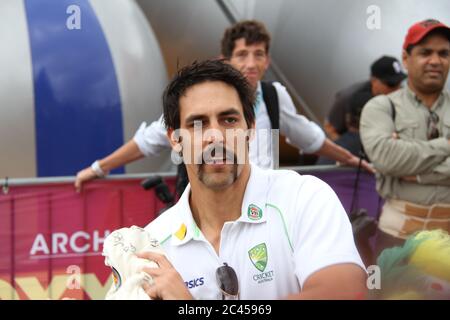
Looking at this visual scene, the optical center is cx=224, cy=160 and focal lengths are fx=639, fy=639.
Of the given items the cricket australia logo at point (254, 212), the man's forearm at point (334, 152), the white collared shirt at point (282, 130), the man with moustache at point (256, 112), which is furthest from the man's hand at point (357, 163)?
the cricket australia logo at point (254, 212)

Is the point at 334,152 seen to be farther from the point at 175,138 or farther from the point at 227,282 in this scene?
the point at 227,282

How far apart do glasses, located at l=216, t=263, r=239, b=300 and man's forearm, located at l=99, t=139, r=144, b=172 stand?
1.88 metres

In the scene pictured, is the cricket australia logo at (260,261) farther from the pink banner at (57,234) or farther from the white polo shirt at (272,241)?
the pink banner at (57,234)

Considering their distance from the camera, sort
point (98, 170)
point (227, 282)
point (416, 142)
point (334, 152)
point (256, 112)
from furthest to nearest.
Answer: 1. point (334, 152)
2. point (98, 170)
3. point (256, 112)
4. point (416, 142)
5. point (227, 282)

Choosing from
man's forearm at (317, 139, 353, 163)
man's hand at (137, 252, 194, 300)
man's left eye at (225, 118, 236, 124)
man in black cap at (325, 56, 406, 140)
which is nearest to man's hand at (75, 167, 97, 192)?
man's forearm at (317, 139, 353, 163)

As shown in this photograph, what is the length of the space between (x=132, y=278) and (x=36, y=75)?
285 centimetres

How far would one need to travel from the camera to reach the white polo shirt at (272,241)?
4.47 feet

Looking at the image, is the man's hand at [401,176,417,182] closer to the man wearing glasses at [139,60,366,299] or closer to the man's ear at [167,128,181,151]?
the man wearing glasses at [139,60,366,299]

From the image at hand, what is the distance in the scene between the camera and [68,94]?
3832mm

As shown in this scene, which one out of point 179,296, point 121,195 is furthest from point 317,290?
point 121,195

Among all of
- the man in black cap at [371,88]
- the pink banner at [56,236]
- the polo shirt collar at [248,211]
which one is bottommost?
the pink banner at [56,236]

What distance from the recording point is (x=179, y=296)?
119 cm

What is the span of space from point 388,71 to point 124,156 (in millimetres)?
1910

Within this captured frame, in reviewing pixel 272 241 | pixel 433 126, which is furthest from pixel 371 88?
pixel 272 241
